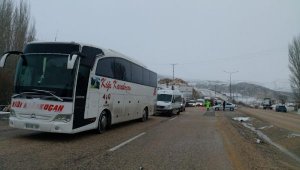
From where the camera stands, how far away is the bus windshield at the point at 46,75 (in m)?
13.1

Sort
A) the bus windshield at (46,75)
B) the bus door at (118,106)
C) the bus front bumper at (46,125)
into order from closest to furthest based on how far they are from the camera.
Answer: the bus front bumper at (46,125)
the bus windshield at (46,75)
the bus door at (118,106)

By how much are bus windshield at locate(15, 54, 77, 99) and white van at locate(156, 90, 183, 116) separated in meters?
22.2

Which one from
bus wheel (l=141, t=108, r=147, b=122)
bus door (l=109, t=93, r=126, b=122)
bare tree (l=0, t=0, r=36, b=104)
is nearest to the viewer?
bus door (l=109, t=93, r=126, b=122)

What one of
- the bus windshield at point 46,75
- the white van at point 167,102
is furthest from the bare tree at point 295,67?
the bus windshield at point 46,75

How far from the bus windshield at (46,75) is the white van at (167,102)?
872 inches

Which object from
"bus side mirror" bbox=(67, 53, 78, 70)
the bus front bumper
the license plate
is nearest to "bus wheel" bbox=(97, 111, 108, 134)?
the bus front bumper

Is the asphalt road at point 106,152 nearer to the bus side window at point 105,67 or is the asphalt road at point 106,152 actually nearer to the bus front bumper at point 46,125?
the bus front bumper at point 46,125

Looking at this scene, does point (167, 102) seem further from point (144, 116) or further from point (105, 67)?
point (105, 67)

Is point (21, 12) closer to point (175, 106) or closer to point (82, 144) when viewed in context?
point (175, 106)

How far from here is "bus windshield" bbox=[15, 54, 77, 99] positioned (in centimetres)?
1309

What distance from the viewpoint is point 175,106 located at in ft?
124

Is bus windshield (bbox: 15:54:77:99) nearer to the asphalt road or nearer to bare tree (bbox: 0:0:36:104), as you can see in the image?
the asphalt road

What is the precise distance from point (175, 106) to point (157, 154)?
87.9 feet

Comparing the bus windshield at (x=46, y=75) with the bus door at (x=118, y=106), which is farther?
the bus door at (x=118, y=106)
